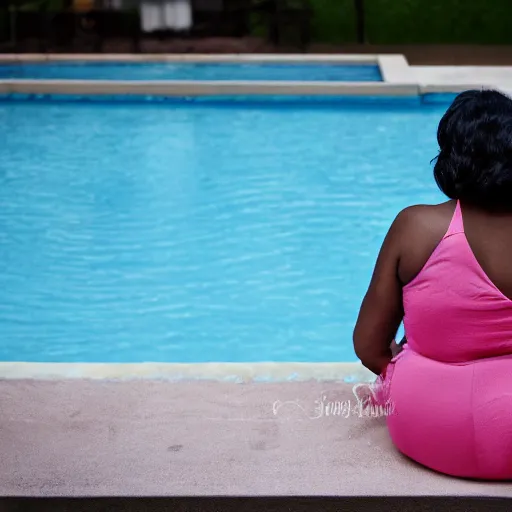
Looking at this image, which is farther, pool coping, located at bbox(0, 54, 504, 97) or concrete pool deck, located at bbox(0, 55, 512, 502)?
pool coping, located at bbox(0, 54, 504, 97)

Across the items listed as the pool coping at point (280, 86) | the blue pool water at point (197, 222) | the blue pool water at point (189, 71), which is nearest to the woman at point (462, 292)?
the blue pool water at point (197, 222)

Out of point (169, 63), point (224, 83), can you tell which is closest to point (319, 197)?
point (224, 83)

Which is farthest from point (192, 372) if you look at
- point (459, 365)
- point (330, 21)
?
point (330, 21)

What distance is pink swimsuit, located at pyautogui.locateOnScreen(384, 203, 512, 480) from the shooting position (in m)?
1.98

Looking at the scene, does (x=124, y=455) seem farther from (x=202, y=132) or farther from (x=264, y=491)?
(x=202, y=132)

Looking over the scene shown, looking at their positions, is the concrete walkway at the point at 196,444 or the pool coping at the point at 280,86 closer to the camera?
the concrete walkway at the point at 196,444

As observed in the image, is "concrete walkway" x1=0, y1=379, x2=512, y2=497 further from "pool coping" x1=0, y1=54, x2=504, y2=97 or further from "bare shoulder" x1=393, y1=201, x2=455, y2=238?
"pool coping" x1=0, y1=54, x2=504, y2=97

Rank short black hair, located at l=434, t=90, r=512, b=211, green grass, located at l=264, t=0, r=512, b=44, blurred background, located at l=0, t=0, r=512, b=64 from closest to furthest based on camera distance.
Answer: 1. short black hair, located at l=434, t=90, r=512, b=211
2. blurred background, located at l=0, t=0, r=512, b=64
3. green grass, located at l=264, t=0, r=512, b=44

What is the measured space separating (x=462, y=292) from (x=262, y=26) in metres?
10.4

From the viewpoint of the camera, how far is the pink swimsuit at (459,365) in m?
1.98

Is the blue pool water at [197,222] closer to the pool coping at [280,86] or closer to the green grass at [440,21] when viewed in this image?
the pool coping at [280,86]

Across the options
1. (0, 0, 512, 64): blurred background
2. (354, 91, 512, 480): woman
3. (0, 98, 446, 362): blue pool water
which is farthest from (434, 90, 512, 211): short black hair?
(0, 0, 512, 64): blurred background

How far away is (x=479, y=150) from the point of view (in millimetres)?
1930

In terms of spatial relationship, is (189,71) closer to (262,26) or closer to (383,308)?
(262,26)
